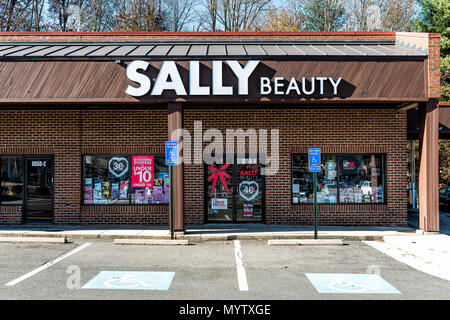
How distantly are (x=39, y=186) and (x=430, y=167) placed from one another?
13.0m

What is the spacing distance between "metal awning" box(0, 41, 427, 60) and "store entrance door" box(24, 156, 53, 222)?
3.74 metres

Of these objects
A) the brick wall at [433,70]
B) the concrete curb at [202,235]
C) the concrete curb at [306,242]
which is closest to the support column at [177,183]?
the concrete curb at [202,235]

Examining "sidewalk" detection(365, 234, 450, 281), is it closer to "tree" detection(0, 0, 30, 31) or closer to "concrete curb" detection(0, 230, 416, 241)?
"concrete curb" detection(0, 230, 416, 241)

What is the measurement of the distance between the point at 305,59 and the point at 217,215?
6.07 m

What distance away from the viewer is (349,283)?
7414 millimetres

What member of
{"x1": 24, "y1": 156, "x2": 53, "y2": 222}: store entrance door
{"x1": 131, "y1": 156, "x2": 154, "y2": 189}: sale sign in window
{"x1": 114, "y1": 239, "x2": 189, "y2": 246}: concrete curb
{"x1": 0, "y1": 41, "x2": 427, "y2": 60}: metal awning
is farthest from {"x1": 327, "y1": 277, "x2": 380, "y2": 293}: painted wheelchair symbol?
{"x1": 24, "y1": 156, "x2": 53, "y2": 222}: store entrance door

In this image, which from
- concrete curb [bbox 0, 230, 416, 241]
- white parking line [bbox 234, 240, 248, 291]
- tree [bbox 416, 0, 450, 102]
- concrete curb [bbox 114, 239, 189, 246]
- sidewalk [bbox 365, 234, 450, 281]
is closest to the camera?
white parking line [bbox 234, 240, 248, 291]

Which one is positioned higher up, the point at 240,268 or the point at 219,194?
the point at 219,194

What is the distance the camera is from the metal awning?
39.9 ft

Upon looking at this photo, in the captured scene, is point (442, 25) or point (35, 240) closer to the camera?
point (35, 240)

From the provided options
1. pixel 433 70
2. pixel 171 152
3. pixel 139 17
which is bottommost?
pixel 171 152

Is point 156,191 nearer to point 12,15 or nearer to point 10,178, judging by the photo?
point 10,178

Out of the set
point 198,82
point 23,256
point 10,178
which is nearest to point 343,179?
point 198,82
